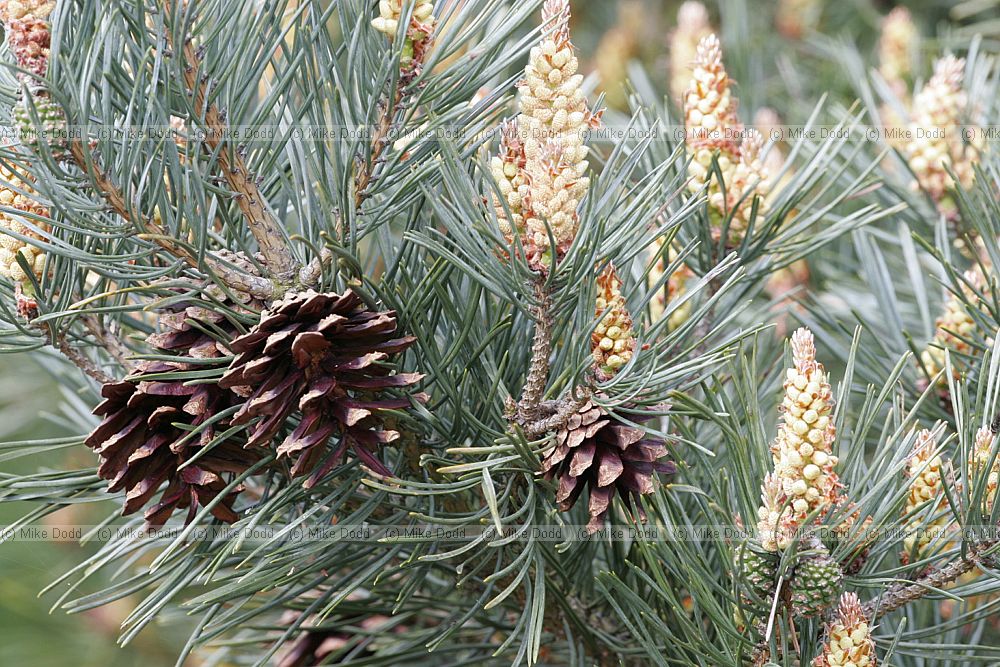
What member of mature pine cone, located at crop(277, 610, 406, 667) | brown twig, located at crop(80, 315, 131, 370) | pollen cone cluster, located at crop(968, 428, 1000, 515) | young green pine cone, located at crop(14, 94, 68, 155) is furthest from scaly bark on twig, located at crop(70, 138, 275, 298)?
pollen cone cluster, located at crop(968, 428, 1000, 515)

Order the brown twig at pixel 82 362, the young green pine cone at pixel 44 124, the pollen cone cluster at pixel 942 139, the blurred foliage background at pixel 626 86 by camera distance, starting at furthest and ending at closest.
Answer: the blurred foliage background at pixel 626 86 → the pollen cone cluster at pixel 942 139 → the brown twig at pixel 82 362 → the young green pine cone at pixel 44 124

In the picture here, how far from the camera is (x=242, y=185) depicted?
506mm

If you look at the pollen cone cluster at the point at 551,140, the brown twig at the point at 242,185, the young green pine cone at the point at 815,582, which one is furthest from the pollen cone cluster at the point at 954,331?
the brown twig at the point at 242,185

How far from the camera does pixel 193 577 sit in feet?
1.75

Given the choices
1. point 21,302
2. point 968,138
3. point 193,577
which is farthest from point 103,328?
point 968,138

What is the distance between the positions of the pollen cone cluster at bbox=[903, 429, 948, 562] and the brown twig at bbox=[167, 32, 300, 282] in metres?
0.35

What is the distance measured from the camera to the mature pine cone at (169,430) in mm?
486

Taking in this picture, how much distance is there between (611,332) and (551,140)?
0.41 feet

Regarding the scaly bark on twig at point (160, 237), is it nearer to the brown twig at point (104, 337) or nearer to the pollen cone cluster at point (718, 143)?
the brown twig at point (104, 337)

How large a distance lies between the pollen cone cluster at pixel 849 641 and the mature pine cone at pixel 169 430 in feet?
1.07

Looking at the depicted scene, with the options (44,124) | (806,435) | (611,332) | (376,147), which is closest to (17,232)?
(44,124)

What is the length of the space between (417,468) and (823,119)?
84cm

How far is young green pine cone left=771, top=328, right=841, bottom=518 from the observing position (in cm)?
48

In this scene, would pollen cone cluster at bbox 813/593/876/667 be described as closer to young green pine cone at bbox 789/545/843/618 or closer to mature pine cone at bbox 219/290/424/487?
young green pine cone at bbox 789/545/843/618
